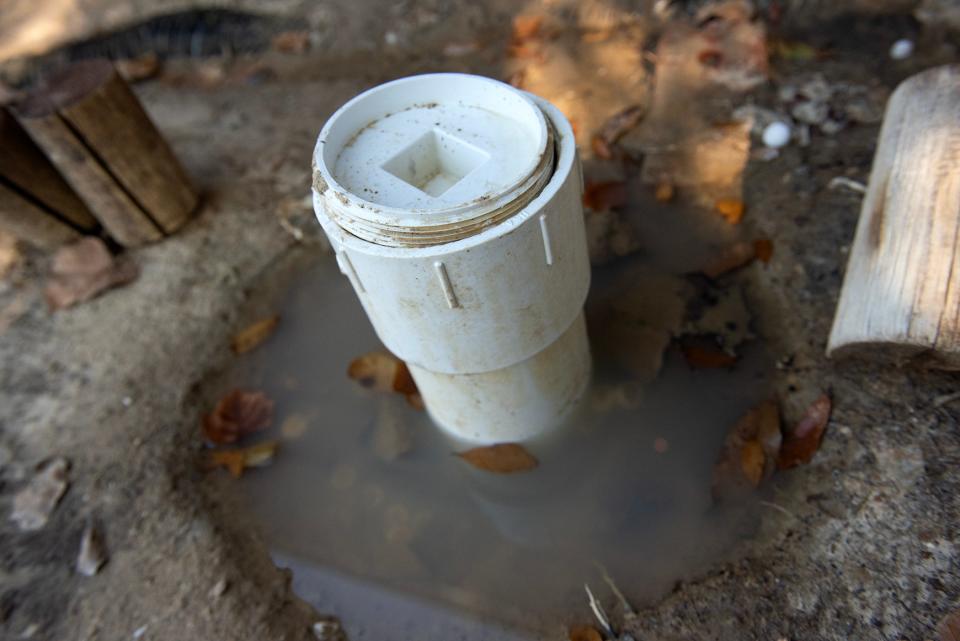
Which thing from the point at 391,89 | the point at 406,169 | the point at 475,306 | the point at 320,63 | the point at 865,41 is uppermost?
the point at 391,89

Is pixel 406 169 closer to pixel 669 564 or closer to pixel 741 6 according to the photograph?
pixel 669 564

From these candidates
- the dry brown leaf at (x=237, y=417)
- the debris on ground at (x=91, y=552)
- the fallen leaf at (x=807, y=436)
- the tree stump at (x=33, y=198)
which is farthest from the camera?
the tree stump at (x=33, y=198)

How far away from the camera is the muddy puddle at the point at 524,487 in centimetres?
173

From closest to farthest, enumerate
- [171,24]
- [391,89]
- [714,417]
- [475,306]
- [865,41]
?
[475,306]
[391,89]
[714,417]
[865,41]
[171,24]

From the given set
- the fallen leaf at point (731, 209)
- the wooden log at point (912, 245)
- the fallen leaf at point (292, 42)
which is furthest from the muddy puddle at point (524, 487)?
the fallen leaf at point (292, 42)

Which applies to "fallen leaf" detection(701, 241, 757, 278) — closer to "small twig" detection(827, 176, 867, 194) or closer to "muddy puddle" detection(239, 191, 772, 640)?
"muddy puddle" detection(239, 191, 772, 640)

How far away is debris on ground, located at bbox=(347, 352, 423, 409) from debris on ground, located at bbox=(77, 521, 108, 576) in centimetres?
90

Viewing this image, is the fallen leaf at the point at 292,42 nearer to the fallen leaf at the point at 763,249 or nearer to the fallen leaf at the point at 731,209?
the fallen leaf at the point at 731,209

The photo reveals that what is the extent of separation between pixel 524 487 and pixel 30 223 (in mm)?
2254

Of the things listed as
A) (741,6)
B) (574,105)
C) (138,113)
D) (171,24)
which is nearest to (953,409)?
(574,105)

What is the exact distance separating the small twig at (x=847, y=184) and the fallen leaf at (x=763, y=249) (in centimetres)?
33

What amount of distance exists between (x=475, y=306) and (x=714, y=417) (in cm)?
97

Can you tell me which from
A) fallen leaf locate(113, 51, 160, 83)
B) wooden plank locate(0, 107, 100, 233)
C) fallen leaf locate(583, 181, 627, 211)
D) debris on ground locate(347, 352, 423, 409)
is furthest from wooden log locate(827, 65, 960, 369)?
fallen leaf locate(113, 51, 160, 83)

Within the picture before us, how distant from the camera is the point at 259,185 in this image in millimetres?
2834
